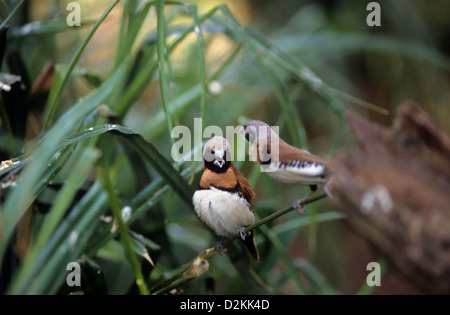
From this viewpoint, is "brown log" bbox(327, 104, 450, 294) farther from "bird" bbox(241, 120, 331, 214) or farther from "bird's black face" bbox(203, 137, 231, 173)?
"bird's black face" bbox(203, 137, 231, 173)

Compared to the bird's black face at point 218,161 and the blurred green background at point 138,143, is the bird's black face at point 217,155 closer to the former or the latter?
the bird's black face at point 218,161

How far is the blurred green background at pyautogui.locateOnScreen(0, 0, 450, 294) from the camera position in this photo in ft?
2.43

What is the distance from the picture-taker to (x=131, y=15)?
0.99 meters

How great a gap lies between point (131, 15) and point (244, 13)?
5.36 ft

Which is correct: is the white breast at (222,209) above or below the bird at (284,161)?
below

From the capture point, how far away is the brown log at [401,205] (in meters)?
0.55

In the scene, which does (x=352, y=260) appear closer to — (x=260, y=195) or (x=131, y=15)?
(x=260, y=195)

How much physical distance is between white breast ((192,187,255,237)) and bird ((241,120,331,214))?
0.20ft

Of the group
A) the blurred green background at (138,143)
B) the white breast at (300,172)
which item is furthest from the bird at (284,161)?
the blurred green background at (138,143)

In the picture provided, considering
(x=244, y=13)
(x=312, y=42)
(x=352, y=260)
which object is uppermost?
(x=244, y=13)

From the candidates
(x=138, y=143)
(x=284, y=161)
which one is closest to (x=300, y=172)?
(x=284, y=161)
